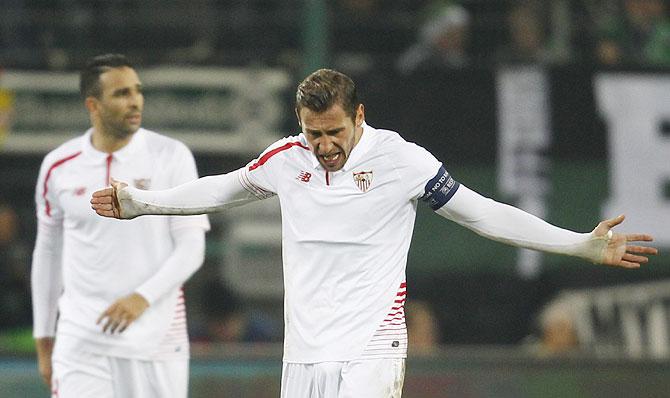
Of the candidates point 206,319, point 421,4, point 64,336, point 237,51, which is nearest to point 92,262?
point 64,336

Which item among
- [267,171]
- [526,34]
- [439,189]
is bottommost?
[439,189]

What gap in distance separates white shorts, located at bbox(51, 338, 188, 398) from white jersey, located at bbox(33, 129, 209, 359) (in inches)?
1.9

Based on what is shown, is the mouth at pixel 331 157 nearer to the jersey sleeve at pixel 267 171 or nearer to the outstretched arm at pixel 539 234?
the jersey sleeve at pixel 267 171

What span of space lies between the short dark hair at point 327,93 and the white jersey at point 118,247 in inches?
59.2

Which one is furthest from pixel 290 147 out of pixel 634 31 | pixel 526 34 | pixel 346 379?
pixel 634 31

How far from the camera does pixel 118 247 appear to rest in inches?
257

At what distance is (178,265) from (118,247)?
0.30m

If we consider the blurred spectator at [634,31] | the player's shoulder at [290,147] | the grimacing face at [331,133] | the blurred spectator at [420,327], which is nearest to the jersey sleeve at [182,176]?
Result: the player's shoulder at [290,147]

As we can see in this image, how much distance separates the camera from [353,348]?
17.2 feet

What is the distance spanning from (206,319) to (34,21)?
2.67 m

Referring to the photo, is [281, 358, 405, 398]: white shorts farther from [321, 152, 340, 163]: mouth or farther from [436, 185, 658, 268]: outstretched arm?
[321, 152, 340, 163]: mouth

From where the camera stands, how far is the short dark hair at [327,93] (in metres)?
5.16

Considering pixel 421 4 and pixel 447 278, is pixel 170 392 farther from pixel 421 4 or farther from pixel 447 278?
pixel 421 4

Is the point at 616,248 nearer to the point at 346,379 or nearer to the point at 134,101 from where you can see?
the point at 346,379
